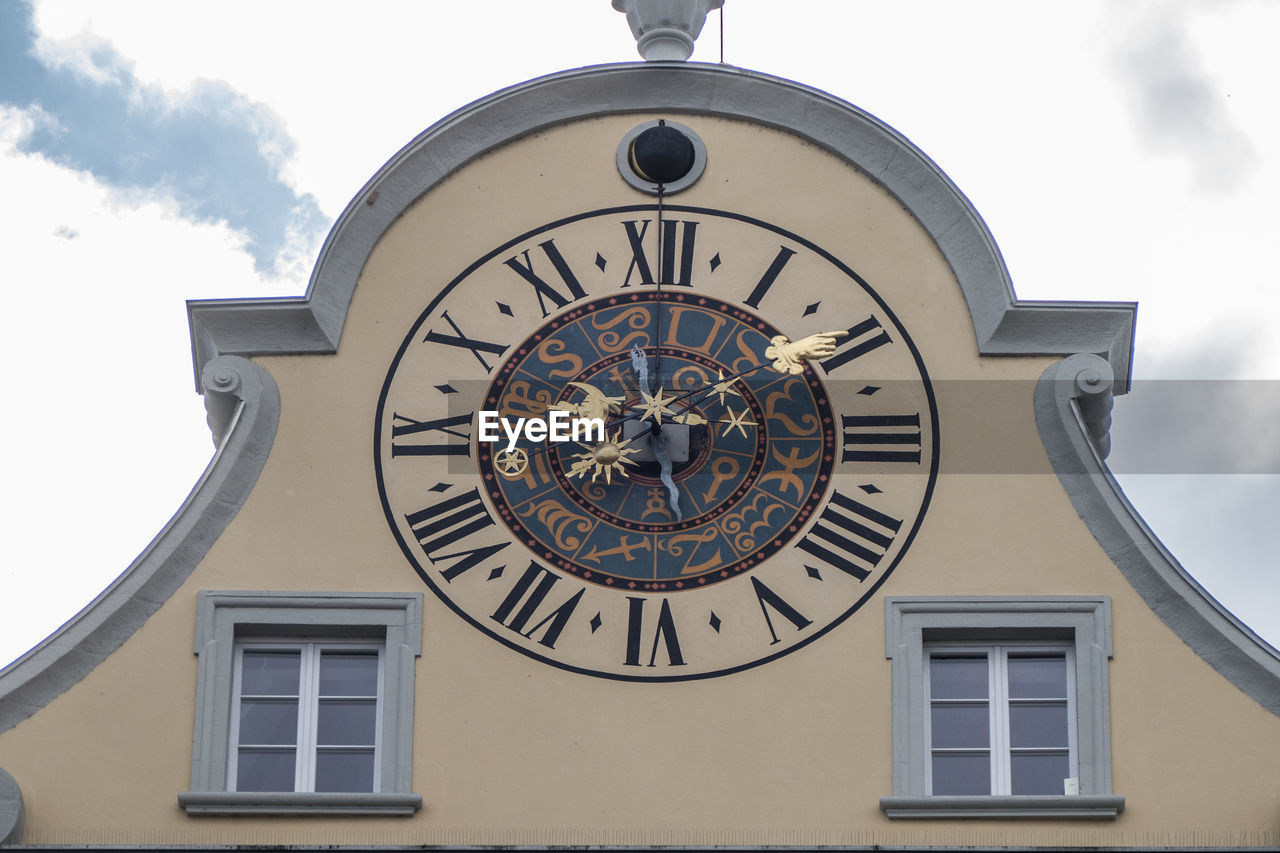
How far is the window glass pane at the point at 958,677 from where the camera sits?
1753cm

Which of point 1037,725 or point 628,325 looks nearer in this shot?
point 1037,725

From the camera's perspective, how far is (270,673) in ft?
57.7

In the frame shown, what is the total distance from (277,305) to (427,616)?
203 centimetres

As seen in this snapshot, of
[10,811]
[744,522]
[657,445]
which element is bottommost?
[10,811]

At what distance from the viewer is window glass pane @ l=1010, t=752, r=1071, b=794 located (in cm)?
1719

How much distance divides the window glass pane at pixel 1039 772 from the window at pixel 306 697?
3.16 metres

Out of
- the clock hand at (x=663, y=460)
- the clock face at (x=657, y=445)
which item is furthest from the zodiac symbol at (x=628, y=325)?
the clock hand at (x=663, y=460)

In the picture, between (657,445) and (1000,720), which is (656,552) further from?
(1000,720)

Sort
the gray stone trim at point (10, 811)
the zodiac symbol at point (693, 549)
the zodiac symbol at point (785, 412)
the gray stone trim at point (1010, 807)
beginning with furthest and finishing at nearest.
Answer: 1. the zodiac symbol at point (785, 412)
2. the zodiac symbol at point (693, 549)
3. the gray stone trim at point (1010, 807)
4. the gray stone trim at point (10, 811)

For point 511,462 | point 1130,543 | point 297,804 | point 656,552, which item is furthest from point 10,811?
point 1130,543

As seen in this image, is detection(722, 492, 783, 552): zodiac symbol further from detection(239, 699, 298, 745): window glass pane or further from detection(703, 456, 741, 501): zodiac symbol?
detection(239, 699, 298, 745): window glass pane

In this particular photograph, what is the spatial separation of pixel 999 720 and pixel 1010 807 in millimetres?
633

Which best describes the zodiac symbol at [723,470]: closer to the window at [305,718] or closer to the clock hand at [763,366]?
the clock hand at [763,366]

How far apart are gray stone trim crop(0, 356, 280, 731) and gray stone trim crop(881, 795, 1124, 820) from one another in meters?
3.99
